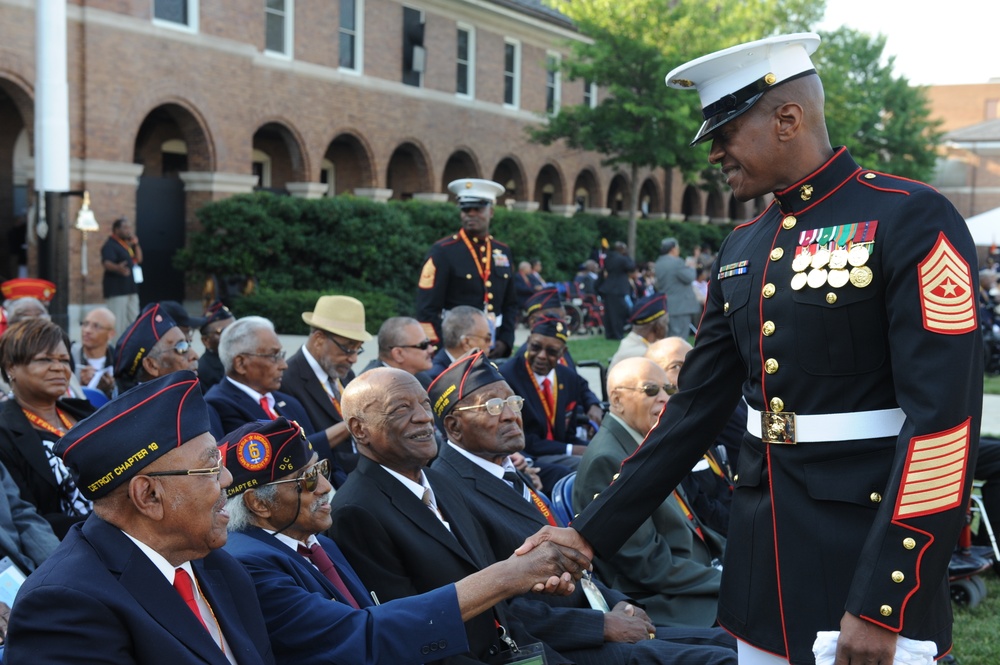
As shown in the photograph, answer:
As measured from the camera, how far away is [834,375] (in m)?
2.40

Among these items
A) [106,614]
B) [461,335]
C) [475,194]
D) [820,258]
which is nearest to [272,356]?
[461,335]

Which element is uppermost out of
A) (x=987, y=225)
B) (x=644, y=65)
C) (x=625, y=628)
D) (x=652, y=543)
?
(x=644, y=65)

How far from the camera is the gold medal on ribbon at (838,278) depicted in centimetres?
238

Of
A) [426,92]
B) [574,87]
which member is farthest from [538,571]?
[574,87]

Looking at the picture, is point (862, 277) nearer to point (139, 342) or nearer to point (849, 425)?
point (849, 425)

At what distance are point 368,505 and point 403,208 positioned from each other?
1909 cm

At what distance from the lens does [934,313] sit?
2.21 m

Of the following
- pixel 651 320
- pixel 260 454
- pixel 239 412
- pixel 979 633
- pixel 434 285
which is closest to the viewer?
pixel 260 454

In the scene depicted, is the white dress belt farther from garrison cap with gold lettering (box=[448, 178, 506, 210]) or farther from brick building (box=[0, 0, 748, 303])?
brick building (box=[0, 0, 748, 303])

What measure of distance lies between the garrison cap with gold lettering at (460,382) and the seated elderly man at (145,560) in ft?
6.29

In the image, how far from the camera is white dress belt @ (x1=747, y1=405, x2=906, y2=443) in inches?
93.0

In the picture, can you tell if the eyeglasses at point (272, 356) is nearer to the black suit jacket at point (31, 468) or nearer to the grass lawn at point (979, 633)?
the black suit jacket at point (31, 468)

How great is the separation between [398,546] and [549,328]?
163 inches

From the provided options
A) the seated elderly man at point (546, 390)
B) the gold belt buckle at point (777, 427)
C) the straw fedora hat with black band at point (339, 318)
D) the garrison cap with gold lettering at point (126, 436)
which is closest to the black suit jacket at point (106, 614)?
the garrison cap with gold lettering at point (126, 436)
